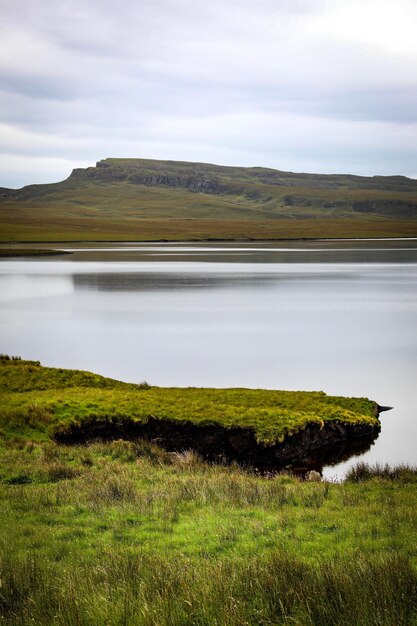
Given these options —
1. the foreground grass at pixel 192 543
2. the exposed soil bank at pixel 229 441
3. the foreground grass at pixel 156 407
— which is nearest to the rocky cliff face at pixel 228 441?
the exposed soil bank at pixel 229 441

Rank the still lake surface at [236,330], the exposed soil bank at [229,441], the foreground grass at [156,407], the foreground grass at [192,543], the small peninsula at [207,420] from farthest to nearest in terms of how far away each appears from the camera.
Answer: the still lake surface at [236,330], the foreground grass at [156,407], the small peninsula at [207,420], the exposed soil bank at [229,441], the foreground grass at [192,543]

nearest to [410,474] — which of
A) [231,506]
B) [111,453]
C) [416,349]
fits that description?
[231,506]

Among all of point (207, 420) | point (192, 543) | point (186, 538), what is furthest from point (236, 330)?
point (192, 543)

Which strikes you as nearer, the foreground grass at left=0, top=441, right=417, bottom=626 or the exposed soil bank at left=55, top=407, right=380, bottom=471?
the foreground grass at left=0, top=441, right=417, bottom=626

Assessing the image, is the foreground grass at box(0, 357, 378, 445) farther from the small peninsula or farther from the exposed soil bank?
the exposed soil bank

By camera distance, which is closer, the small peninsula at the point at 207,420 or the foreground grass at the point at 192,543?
the foreground grass at the point at 192,543

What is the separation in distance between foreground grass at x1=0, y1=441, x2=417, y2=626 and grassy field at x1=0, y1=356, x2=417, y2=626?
1.0 inches

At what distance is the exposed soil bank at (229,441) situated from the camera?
1873 cm

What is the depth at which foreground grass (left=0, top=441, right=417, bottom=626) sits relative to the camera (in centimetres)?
672

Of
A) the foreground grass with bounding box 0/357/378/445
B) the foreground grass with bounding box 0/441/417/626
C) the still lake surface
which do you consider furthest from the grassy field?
the still lake surface

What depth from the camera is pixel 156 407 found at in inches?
824

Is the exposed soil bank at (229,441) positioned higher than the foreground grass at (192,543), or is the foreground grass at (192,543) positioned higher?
the foreground grass at (192,543)

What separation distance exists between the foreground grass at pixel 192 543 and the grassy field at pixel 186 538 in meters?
0.02

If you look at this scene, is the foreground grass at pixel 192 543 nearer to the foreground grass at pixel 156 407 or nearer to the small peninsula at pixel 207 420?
the small peninsula at pixel 207 420
